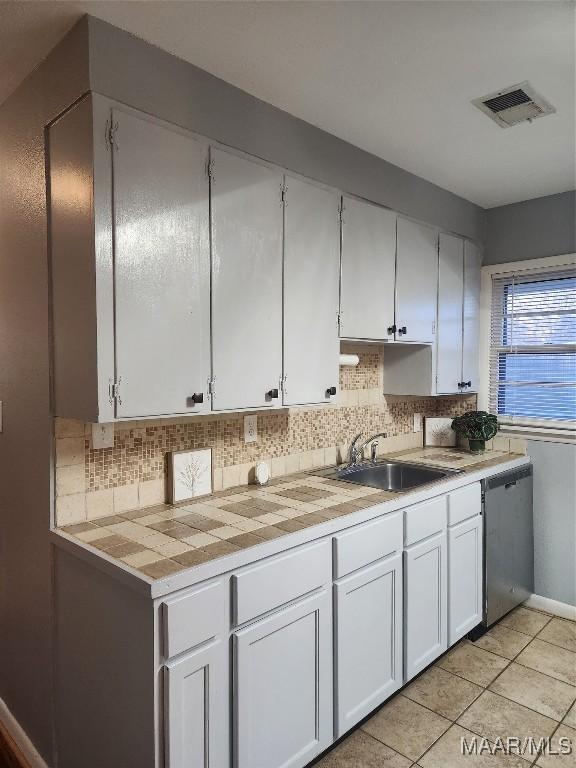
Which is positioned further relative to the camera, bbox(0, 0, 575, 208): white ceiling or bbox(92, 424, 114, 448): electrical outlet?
bbox(92, 424, 114, 448): electrical outlet

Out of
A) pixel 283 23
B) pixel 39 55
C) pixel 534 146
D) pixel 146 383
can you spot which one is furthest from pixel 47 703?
pixel 534 146

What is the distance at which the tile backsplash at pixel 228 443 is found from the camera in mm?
1934

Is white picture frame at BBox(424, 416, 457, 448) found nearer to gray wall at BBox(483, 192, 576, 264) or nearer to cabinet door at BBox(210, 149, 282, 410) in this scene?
gray wall at BBox(483, 192, 576, 264)

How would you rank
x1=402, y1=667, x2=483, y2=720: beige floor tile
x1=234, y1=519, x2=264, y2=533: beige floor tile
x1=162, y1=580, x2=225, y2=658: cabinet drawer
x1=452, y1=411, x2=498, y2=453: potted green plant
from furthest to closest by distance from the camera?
x1=452, y1=411, x2=498, y2=453: potted green plant → x1=402, y1=667, x2=483, y2=720: beige floor tile → x1=234, y1=519, x2=264, y2=533: beige floor tile → x1=162, y1=580, x2=225, y2=658: cabinet drawer

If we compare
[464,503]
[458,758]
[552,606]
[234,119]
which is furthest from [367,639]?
[234,119]

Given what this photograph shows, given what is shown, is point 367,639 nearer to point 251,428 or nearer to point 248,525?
point 248,525

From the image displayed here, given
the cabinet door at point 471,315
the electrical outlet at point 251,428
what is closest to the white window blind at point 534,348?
the cabinet door at point 471,315

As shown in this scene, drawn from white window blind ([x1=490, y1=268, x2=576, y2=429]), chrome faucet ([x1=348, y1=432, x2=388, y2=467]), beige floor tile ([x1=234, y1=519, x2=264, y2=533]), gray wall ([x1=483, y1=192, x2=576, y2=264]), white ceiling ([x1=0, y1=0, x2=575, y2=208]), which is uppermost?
white ceiling ([x1=0, y1=0, x2=575, y2=208])

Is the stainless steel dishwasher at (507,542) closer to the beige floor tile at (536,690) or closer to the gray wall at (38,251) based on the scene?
the beige floor tile at (536,690)

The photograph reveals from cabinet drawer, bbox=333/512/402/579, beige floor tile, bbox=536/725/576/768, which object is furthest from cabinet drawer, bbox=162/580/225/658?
beige floor tile, bbox=536/725/576/768

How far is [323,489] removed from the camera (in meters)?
2.44

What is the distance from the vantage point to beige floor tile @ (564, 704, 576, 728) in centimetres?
226

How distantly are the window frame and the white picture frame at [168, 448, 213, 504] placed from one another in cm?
215

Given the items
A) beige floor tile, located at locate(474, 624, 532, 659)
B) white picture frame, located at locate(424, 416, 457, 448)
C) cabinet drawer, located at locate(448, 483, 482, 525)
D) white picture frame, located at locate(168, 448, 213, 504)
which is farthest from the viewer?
white picture frame, located at locate(424, 416, 457, 448)
